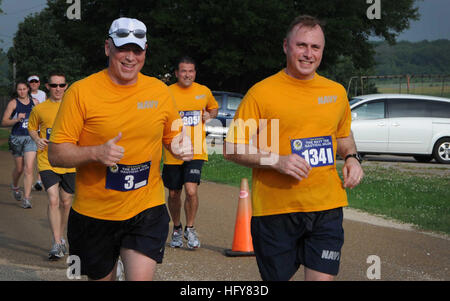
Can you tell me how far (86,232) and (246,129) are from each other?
1251 millimetres

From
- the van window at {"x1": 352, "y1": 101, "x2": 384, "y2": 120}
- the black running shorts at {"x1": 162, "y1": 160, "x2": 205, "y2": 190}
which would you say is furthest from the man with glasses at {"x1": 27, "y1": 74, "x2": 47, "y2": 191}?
the van window at {"x1": 352, "y1": 101, "x2": 384, "y2": 120}

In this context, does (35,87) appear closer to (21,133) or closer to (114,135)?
(21,133)

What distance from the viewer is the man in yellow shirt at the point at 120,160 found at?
426 centimetres

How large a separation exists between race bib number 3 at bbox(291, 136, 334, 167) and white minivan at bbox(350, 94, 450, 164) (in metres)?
13.9

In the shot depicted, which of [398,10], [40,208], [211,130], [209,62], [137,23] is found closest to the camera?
[137,23]

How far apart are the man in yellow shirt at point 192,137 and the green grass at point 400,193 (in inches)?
130

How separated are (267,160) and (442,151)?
1561cm

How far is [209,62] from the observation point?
31.1 metres

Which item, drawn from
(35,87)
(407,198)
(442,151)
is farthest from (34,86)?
(442,151)

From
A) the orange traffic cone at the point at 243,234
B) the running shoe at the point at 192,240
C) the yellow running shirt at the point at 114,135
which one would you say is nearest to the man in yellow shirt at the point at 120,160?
the yellow running shirt at the point at 114,135

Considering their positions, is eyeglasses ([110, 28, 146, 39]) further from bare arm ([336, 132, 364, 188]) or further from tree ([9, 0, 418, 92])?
tree ([9, 0, 418, 92])

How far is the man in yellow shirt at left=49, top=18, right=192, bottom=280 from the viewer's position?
426 cm
